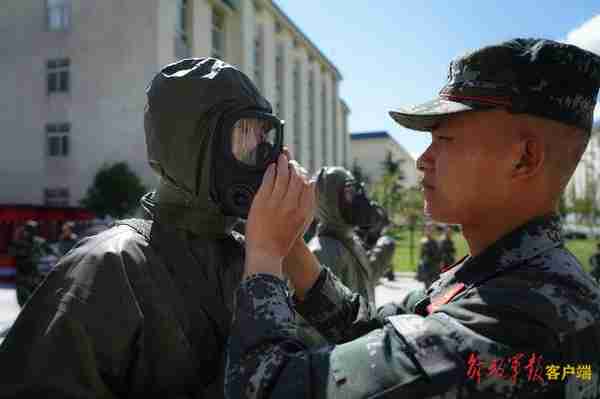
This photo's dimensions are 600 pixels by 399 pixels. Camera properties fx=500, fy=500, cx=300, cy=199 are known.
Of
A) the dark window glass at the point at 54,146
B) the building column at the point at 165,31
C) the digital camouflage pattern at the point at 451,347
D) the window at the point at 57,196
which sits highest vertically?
the building column at the point at 165,31

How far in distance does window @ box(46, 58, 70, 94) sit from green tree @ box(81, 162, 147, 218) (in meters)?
5.03

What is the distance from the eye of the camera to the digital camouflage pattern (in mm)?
1110

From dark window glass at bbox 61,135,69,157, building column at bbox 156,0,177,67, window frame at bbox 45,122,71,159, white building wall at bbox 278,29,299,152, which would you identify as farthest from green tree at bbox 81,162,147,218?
white building wall at bbox 278,29,299,152

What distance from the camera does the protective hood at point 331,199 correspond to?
4.19m

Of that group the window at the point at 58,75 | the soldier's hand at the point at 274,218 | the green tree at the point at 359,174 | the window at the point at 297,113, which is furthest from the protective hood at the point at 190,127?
the window at the point at 297,113

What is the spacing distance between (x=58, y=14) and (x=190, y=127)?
2349 centimetres

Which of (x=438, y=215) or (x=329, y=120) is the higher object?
(x=329, y=120)

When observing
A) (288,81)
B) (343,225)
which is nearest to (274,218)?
(343,225)

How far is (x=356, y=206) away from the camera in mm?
4309

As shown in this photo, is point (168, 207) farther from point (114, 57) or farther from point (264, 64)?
point (264, 64)

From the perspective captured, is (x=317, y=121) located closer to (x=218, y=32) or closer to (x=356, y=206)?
(x=218, y=32)

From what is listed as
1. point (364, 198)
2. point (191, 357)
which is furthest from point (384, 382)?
point (364, 198)

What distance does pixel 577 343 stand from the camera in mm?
1152

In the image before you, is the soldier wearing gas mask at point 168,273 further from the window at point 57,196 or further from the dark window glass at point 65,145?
the dark window glass at point 65,145
